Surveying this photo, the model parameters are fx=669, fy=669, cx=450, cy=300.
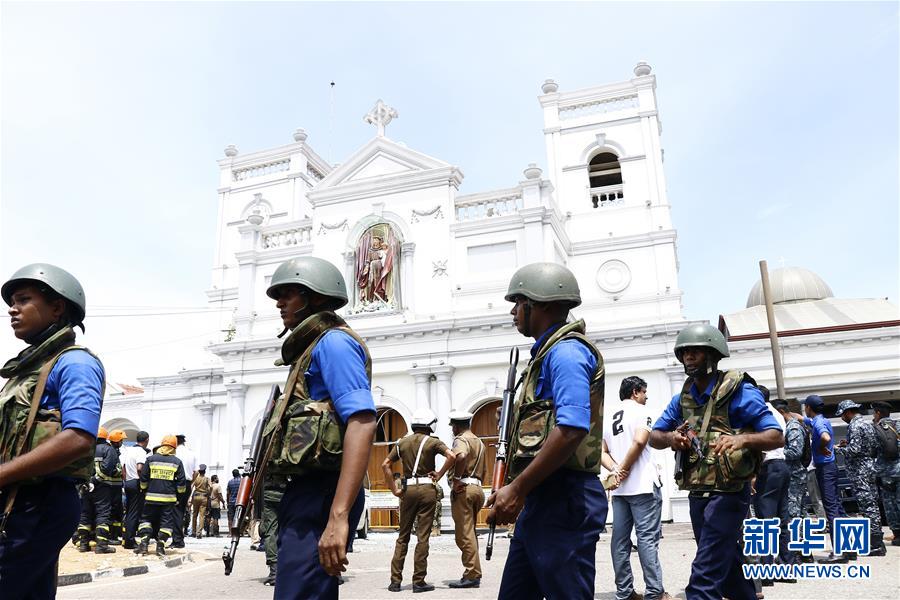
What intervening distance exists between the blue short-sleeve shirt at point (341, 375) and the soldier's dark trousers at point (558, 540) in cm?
88

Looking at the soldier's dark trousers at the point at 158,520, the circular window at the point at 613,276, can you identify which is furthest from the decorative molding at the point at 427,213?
the soldier's dark trousers at the point at 158,520

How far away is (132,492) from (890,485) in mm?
11579

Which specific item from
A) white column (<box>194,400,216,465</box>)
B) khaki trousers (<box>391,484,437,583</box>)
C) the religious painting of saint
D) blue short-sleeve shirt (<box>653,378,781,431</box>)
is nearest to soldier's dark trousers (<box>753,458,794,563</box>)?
blue short-sleeve shirt (<box>653,378,781,431</box>)

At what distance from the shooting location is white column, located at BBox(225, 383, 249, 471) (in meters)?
20.3

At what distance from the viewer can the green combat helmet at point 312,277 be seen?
301 centimetres

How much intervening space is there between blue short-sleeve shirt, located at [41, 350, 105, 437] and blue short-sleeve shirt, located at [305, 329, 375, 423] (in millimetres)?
950

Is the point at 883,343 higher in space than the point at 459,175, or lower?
lower

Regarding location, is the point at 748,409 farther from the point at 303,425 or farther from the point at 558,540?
the point at 303,425

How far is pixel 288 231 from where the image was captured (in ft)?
75.4

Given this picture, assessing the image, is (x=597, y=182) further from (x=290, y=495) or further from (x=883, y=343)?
(x=290, y=495)

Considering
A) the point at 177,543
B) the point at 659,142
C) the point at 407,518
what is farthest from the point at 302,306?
Answer: the point at 659,142

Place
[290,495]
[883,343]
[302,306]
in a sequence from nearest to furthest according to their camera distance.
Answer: [290,495] < [302,306] < [883,343]

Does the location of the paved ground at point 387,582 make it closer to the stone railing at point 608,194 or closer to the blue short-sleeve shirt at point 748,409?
the blue short-sleeve shirt at point 748,409

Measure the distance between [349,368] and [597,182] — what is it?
21925 millimetres
